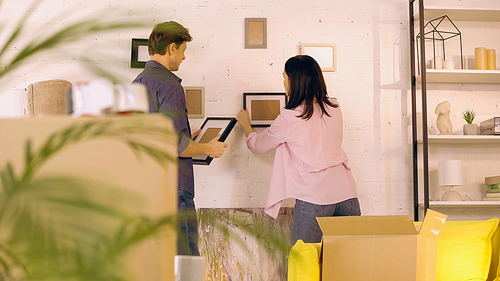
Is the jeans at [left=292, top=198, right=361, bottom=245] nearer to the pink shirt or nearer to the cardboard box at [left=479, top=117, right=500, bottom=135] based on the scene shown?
the pink shirt

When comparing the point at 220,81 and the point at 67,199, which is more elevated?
the point at 220,81

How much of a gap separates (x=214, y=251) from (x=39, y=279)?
8.40 ft

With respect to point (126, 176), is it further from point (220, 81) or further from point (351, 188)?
point (220, 81)

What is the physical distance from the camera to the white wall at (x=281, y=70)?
2.93 m

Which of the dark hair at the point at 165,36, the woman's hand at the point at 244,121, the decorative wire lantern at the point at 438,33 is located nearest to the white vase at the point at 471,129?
the decorative wire lantern at the point at 438,33

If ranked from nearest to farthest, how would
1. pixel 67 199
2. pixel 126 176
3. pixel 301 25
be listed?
pixel 67 199 < pixel 126 176 < pixel 301 25

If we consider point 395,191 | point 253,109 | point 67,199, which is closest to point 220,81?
point 253,109

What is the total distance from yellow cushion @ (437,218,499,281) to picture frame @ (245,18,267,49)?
169 centimetres

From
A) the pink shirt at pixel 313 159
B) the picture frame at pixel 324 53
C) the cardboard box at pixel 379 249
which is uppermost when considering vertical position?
the picture frame at pixel 324 53

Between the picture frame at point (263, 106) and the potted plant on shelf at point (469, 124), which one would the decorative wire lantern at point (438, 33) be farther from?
the picture frame at point (263, 106)

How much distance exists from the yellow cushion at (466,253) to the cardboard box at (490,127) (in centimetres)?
103

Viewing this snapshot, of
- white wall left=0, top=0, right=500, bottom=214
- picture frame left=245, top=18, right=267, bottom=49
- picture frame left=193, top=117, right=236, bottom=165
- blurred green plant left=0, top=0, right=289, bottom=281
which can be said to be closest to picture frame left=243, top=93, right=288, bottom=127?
white wall left=0, top=0, right=500, bottom=214

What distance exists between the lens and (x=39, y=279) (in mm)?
342

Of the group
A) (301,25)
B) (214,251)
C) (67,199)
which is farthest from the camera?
(301,25)
